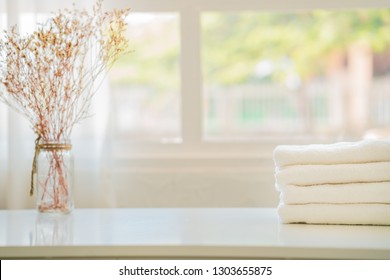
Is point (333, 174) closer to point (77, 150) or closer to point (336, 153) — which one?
point (336, 153)

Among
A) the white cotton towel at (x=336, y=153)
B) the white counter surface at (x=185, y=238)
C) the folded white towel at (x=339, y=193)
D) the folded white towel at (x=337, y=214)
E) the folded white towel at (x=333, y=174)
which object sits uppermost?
the white cotton towel at (x=336, y=153)

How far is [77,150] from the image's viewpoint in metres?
2.12

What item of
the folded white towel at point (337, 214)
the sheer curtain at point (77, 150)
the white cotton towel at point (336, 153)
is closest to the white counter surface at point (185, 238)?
the folded white towel at point (337, 214)

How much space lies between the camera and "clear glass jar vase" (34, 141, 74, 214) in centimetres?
160

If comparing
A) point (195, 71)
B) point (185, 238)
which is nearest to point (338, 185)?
point (185, 238)

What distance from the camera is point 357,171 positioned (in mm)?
1356

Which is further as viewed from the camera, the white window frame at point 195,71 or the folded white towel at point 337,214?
the white window frame at point 195,71

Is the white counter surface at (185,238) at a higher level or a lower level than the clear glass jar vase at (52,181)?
lower

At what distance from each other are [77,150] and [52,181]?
0.53 metres

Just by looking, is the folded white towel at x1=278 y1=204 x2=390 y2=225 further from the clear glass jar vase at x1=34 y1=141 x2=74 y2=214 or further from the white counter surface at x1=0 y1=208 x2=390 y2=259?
the clear glass jar vase at x1=34 y1=141 x2=74 y2=214

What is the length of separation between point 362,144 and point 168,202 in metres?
0.94

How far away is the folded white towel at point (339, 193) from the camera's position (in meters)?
1.33

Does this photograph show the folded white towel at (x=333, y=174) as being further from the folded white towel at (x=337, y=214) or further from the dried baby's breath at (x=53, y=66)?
the dried baby's breath at (x=53, y=66)
